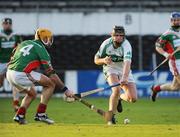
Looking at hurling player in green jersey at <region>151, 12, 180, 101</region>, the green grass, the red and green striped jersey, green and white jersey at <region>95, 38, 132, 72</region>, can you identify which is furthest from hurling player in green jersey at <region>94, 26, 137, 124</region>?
the red and green striped jersey

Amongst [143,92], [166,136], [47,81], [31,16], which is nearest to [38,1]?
[31,16]

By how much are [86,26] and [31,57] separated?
17001 mm

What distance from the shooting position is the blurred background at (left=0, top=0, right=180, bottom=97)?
32406 mm

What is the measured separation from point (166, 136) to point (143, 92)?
17.1m

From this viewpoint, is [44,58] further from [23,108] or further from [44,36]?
[23,108]

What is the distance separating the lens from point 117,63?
1814 cm

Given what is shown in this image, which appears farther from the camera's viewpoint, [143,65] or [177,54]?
[143,65]

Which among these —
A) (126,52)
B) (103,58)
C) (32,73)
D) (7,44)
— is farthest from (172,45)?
(32,73)

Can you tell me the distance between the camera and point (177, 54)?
2156cm

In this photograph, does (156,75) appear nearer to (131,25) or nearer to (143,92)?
(143,92)

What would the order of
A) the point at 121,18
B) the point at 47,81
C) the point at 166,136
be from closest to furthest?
1. the point at 166,136
2. the point at 47,81
3. the point at 121,18

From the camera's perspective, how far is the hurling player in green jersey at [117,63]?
17.4 m

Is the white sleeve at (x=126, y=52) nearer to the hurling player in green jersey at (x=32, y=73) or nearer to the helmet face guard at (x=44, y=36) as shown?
the hurling player in green jersey at (x=32, y=73)

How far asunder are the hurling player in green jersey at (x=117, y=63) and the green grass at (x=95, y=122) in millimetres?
695
